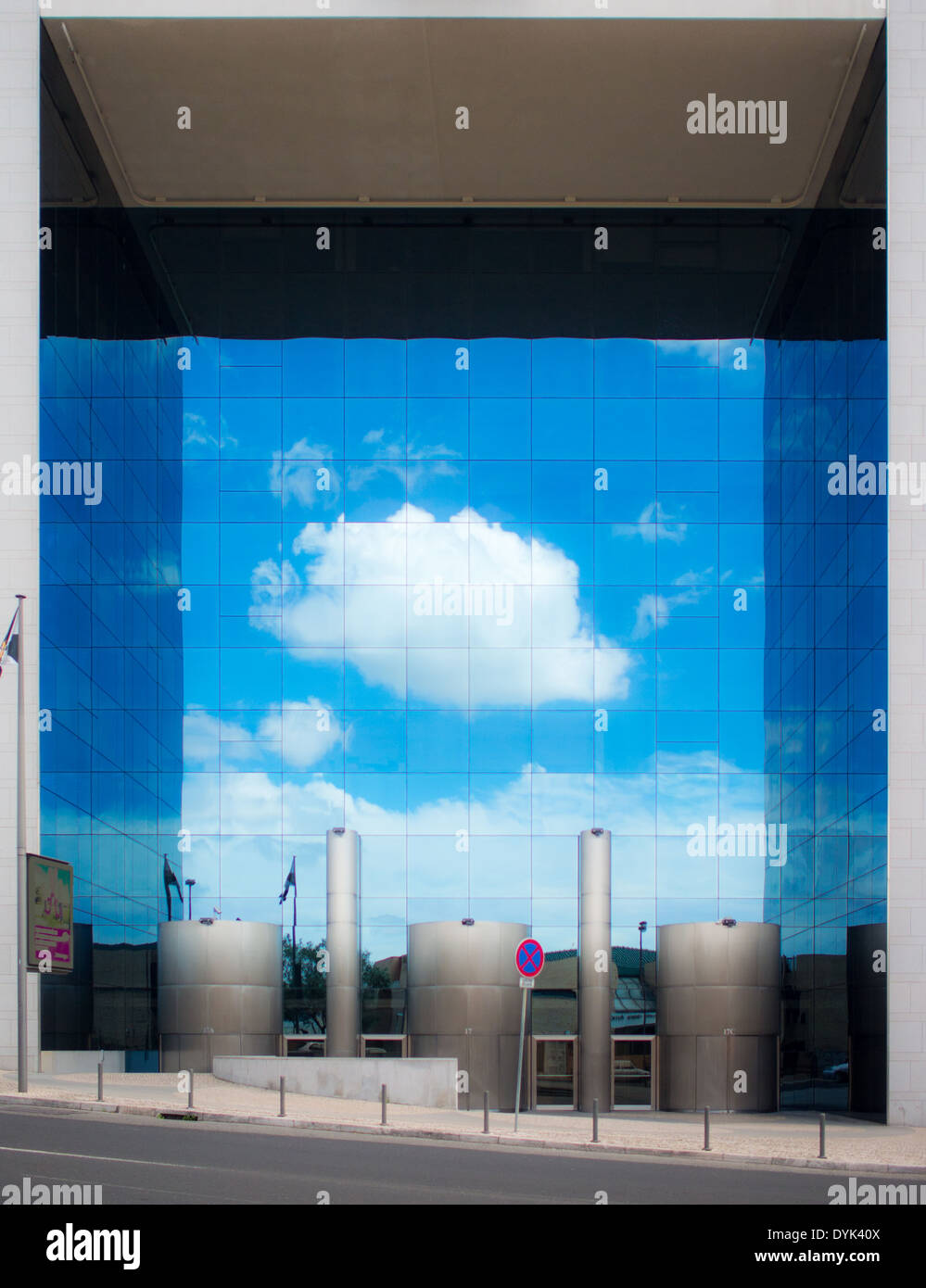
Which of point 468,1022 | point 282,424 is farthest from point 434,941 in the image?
point 282,424

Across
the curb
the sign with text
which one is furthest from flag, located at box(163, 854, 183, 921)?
the curb

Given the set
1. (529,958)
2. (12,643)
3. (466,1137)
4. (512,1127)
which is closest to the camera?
(466,1137)

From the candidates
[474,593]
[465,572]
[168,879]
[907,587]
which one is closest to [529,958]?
[907,587]

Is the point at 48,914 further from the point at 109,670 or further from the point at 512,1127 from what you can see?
the point at 109,670

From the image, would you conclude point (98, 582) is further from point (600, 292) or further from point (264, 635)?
point (600, 292)

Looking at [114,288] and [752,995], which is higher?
[114,288]

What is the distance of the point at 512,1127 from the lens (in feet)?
77.4

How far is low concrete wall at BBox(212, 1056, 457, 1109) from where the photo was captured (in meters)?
27.8

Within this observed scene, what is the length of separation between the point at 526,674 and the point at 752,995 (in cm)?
1072

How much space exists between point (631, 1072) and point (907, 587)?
1526 centimetres

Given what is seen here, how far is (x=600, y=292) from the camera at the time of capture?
41.8 m
